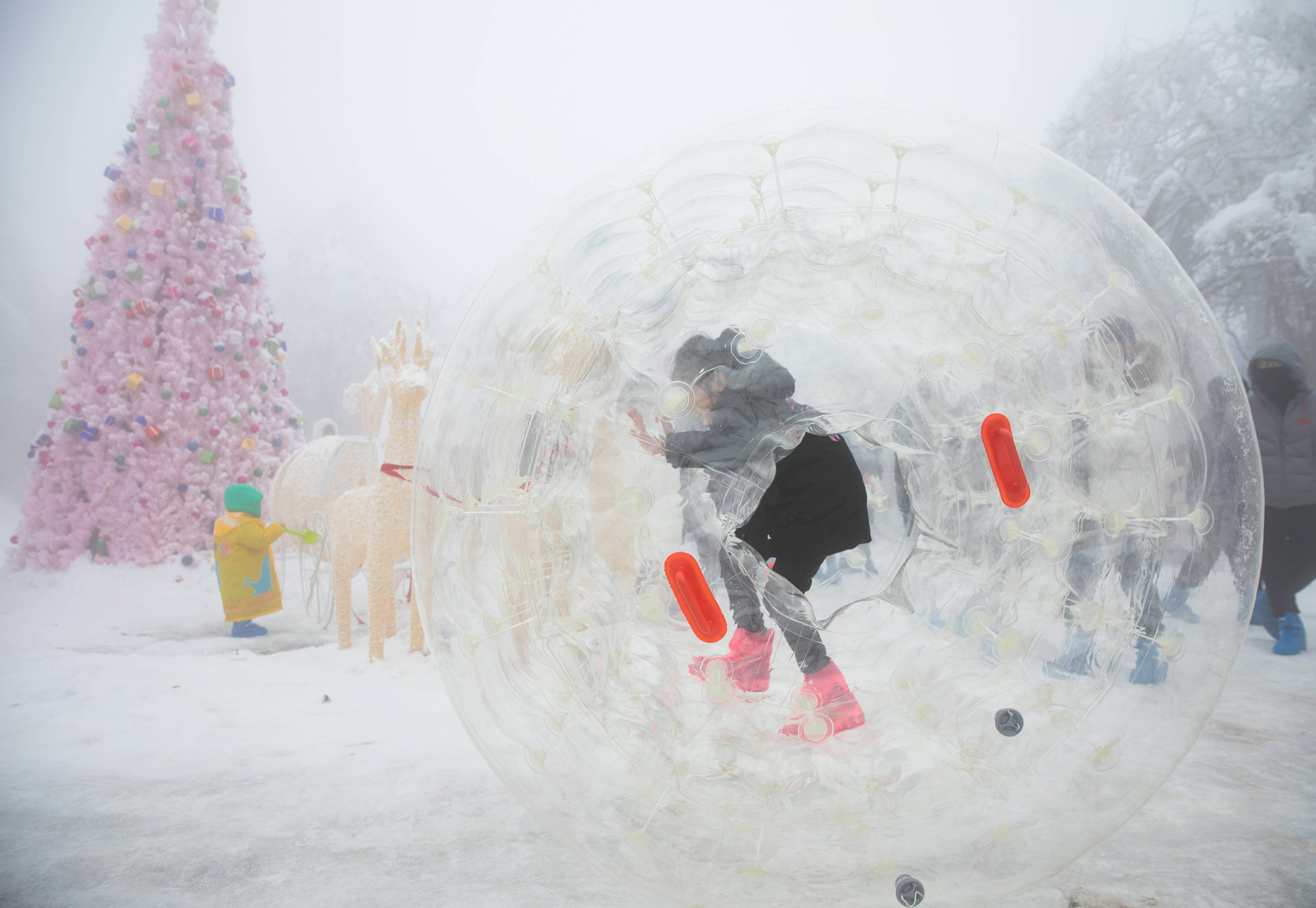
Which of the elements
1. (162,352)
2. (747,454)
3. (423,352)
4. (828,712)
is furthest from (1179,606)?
(162,352)

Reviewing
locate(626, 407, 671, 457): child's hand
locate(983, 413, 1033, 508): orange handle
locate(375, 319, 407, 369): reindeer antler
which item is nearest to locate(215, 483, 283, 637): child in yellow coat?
locate(375, 319, 407, 369): reindeer antler

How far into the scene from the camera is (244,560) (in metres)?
2.95

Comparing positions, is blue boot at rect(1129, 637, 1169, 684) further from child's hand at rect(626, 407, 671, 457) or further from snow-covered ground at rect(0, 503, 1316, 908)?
child's hand at rect(626, 407, 671, 457)

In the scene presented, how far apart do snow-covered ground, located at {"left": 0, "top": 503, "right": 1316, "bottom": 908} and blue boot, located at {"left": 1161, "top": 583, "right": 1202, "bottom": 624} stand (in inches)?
17.5

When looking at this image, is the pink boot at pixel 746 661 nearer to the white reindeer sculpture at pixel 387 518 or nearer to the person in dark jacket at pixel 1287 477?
the white reindeer sculpture at pixel 387 518

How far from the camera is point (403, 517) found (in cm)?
252

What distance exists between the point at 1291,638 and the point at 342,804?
3197 millimetres

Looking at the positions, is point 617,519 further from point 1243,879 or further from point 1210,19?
point 1210,19

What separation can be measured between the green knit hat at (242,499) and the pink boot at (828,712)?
9.08 ft

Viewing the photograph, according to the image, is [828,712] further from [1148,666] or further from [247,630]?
[247,630]

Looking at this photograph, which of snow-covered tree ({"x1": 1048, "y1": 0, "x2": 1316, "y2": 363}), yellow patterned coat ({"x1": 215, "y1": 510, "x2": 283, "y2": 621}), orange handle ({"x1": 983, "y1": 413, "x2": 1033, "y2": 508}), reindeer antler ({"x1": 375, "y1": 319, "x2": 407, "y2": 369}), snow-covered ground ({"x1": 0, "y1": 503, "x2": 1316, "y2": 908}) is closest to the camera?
orange handle ({"x1": 983, "y1": 413, "x2": 1033, "y2": 508})

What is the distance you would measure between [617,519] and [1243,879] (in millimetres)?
1168

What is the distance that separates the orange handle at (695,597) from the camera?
2.98 ft

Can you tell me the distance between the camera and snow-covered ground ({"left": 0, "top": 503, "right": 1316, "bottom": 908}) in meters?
1.10
